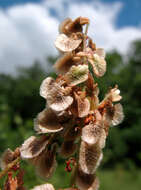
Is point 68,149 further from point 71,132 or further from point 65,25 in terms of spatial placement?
point 65,25

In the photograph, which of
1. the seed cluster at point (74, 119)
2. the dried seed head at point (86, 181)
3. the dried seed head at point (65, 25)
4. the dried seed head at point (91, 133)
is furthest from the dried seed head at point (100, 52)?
the dried seed head at point (86, 181)

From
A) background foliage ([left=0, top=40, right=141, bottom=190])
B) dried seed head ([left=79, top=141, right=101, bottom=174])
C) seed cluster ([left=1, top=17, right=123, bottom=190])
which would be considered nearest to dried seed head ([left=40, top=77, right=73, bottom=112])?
seed cluster ([left=1, top=17, right=123, bottom=190])

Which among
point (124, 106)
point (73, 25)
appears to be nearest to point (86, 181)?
point (73, 25)

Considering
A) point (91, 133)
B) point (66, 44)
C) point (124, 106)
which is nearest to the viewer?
point (91, 133)

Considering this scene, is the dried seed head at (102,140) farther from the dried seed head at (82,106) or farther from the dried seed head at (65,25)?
the dried seed head at (65,25)

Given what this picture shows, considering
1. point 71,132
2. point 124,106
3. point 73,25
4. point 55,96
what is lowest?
point 124,106

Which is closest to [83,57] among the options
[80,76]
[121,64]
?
[80,76]
